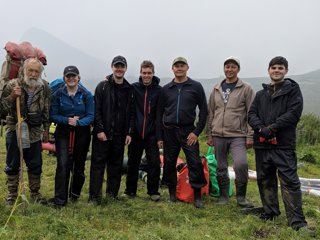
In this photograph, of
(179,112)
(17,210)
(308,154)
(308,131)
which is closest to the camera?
(17,210)

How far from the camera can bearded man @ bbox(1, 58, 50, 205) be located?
18.9 ft

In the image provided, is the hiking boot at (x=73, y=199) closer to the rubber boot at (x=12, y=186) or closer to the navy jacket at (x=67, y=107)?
the rubber boot at (x=12, y=186)

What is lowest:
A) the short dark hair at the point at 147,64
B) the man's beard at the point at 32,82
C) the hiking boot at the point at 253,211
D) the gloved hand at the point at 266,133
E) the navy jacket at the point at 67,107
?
the hiking boot at the point at 253,211

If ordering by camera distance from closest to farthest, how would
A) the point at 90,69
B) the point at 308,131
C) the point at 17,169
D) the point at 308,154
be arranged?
the point at 17,169
the point at 308,154
the point at 308,131
the point at 90,69

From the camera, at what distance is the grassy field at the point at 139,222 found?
4961 millimetres

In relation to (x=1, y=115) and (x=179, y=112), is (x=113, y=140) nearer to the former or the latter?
(x=179, y=112)

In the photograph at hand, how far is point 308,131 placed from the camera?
17.8m

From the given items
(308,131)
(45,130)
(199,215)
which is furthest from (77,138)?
(308,131)

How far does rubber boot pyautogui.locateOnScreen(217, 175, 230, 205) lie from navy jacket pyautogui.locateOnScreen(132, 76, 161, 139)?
166cm

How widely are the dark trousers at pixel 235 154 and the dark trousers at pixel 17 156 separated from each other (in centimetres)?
330

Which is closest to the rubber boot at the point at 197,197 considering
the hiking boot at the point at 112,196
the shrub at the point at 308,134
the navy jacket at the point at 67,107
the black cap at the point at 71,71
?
the hiking boot at the point at 112,196

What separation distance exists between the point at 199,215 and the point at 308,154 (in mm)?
9886

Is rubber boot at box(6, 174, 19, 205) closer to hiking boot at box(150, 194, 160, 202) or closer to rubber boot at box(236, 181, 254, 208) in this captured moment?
hiking boot at box(150, 194, 160, 202)

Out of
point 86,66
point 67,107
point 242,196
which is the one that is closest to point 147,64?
point 67,107
